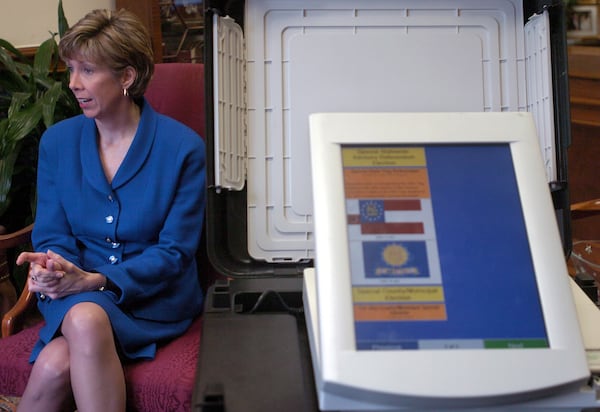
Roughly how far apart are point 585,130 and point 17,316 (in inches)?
90.0

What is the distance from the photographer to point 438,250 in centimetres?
64

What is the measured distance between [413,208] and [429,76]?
387mm

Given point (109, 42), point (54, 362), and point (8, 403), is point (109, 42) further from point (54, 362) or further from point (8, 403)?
point (8, 403)

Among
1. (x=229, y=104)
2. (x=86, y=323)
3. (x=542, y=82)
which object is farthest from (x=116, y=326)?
(x=542, y=82)

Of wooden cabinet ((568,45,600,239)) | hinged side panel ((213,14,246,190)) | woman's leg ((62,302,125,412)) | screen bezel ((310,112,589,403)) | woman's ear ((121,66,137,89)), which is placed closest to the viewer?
screen bezel ((310,112,589,403))

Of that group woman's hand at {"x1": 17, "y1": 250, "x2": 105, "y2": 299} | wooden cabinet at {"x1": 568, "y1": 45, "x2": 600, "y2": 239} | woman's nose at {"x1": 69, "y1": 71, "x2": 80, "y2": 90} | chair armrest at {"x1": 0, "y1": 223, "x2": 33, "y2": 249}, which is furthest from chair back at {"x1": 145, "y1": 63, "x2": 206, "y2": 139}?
wooden cabinet at {"x1": 568, "y1": 45, "x2": 600, "y2": 239}

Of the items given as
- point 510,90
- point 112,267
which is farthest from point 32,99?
point 510,90

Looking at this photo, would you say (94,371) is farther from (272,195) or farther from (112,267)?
(272,195)

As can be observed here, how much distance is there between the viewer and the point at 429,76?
3.19ft

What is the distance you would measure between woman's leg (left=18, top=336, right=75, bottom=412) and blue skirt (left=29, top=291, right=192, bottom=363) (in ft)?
0.17

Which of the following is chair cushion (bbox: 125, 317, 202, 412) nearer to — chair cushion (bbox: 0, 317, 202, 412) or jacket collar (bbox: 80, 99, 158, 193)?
chair cushion (bbox: 0, 317, 202, 412)

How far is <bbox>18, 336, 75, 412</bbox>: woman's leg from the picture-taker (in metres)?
1.06

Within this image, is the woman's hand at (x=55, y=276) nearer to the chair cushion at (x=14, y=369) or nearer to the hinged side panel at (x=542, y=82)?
the chair cushion at (x=14, y=369)

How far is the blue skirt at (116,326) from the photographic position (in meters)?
1.10
